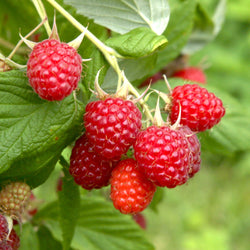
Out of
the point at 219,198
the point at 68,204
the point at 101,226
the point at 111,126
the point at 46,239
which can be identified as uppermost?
the point at 111,126

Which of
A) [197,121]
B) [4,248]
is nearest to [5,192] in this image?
[4,248]

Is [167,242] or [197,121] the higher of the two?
[197,121]

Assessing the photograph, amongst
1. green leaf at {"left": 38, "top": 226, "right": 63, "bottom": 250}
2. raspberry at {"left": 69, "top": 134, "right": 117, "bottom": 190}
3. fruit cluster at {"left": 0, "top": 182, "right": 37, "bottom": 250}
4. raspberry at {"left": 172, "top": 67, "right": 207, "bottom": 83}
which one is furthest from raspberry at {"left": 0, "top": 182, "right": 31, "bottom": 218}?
raspberry at {"left": 172, "top": 67, "right": 207, "bottom": 83}

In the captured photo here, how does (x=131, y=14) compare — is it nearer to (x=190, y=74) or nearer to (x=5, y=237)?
(x=190, y=74)

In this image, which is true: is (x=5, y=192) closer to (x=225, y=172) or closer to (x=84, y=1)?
(x=84, y=1)

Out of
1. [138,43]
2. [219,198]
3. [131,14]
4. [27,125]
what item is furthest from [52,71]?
[219,198]

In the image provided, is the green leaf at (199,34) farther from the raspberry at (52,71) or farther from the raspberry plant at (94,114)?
the raspberry at (52,71)
